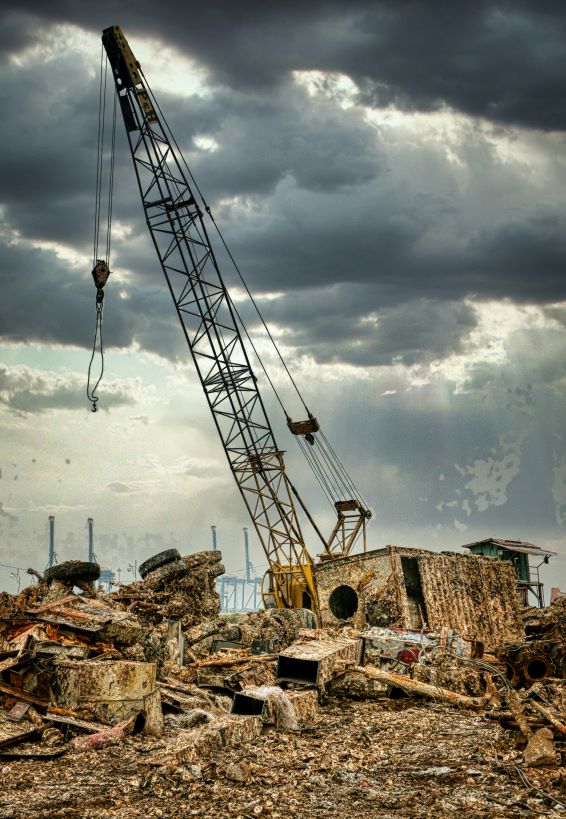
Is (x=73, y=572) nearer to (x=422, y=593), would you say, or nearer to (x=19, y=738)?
(x=422, y=593)

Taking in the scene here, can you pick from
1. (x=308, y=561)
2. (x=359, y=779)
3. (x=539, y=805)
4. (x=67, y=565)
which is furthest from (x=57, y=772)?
(x=308, y=561)

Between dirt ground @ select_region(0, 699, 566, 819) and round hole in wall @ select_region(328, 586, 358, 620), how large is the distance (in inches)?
483

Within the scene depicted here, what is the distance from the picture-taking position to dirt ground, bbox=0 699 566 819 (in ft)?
22.8

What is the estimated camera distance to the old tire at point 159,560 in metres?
23.0

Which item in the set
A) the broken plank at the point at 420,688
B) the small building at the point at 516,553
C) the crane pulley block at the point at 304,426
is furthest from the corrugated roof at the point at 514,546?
the broken plank at the point at 420,688

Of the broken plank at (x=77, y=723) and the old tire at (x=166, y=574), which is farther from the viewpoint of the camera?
the old tire at (x=166, y=574)

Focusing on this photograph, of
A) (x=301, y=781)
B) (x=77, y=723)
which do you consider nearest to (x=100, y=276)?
(x=77, y=723)

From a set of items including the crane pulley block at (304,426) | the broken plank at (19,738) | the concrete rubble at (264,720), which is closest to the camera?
the concrete rubble at (264,720)

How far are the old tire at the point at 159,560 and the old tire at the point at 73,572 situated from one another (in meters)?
2.49

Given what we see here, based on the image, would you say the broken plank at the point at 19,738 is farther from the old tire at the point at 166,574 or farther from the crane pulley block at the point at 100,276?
the crane pulley block at the point at 100,276

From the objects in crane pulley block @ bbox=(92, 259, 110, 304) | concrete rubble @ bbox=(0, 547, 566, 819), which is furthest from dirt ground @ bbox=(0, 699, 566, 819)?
crane pulley block @ bbox=(92, 259, 110, 304)

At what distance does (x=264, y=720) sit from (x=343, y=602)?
1305cm

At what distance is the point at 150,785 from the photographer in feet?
25.2

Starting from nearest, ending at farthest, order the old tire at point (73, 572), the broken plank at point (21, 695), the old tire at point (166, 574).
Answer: the broken plank at point (21, 695)
the old tire at point (73, 572)
the old tire at point (166, 574)
